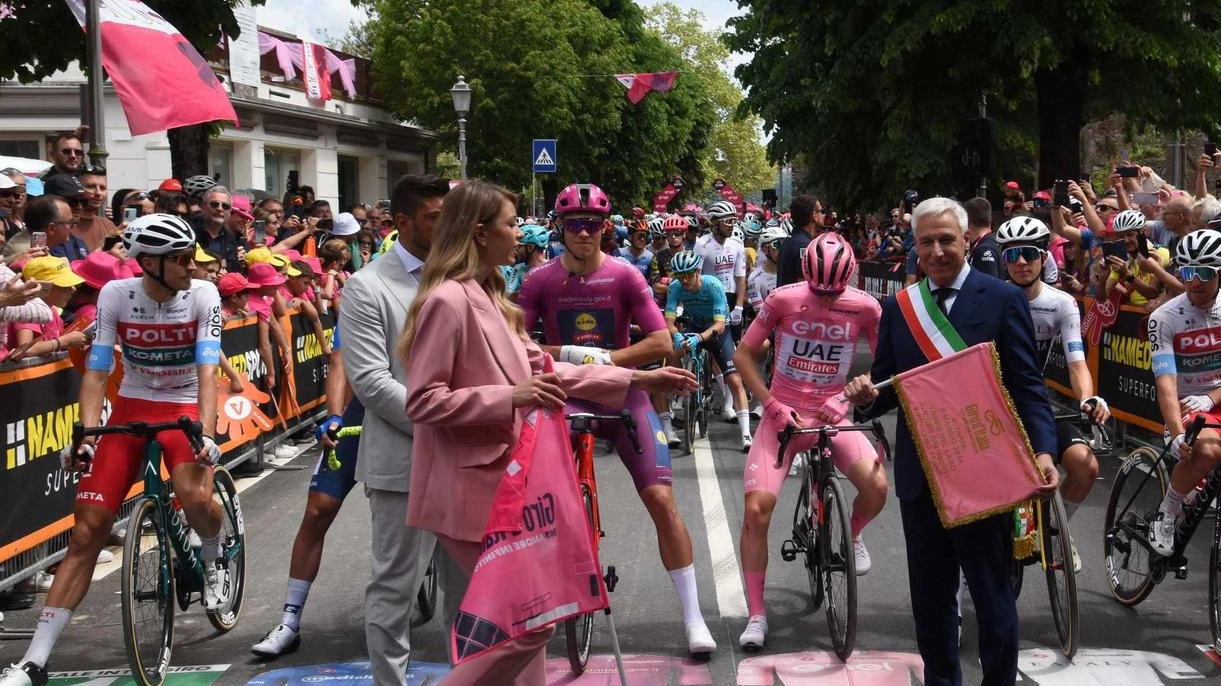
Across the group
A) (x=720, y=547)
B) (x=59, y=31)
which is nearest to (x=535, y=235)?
(x=720, y=547)

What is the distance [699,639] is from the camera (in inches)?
250

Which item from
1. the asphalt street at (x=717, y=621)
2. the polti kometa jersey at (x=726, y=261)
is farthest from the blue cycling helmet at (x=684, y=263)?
the asphalt street at (x=717, y=621)

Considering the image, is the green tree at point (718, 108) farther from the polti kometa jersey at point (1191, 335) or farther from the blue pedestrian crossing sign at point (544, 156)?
the polti kometa jersey at point (1191, 335)

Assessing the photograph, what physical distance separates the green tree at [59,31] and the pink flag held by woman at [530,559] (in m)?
14.1

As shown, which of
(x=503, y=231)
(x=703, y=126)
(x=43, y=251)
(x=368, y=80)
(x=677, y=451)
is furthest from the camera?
(x=703, y=126)

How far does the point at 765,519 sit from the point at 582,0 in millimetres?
52601

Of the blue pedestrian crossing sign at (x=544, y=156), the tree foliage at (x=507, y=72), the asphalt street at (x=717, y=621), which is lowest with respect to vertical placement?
the asphalt street at (x=717, y=621)

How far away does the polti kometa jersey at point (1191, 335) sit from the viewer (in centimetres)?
716

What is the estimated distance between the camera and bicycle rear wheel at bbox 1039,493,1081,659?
6066mm

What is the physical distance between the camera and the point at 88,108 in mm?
12742

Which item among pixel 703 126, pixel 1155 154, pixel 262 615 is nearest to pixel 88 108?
pixel 262 615

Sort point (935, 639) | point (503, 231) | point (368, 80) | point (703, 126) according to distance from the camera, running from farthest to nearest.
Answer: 1. point (703, 126)
2. point (368, 80)
3. point (935, 639)
4. point (503, 231)

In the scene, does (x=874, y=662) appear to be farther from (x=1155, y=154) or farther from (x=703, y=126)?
(x=703, y=126)

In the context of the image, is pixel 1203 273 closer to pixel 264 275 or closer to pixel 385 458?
pixel 385 458
